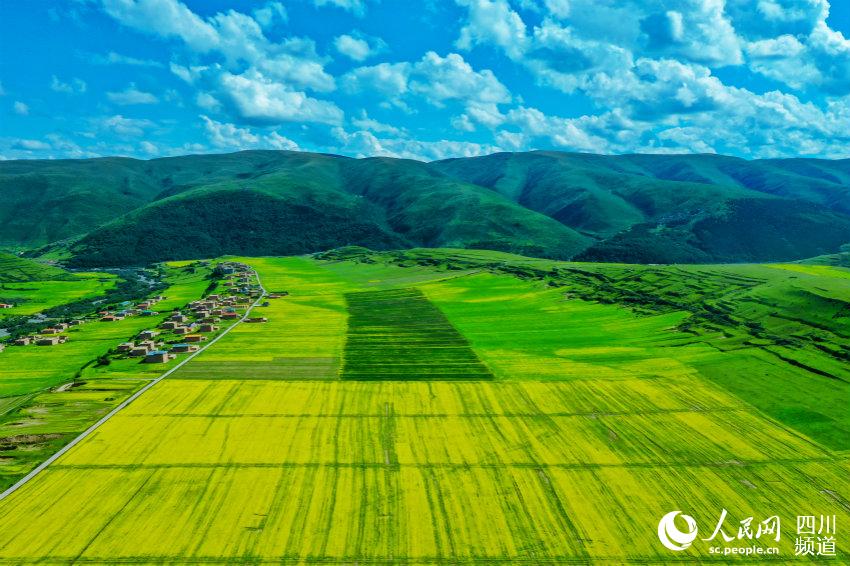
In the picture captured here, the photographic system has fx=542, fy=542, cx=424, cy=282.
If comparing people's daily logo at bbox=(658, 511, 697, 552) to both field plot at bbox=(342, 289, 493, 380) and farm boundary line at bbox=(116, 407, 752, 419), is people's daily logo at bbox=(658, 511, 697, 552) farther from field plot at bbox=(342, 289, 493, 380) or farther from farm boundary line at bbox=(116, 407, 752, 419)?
field plot at bbox=(342, 289, 493, 380)

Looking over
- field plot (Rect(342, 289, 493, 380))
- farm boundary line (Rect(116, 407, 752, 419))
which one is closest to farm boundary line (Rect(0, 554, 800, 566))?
farm boundary line (Rect(116, 407, 752, 419))

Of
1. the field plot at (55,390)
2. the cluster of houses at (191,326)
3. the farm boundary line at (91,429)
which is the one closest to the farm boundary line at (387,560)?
the farm boundary line at (91,429)

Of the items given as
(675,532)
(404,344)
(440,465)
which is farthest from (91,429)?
(675,532)

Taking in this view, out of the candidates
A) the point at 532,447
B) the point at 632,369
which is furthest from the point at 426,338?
the point at 532,447

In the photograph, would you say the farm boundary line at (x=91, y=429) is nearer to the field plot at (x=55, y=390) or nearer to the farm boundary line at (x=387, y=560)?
the field plot at (x=55, y=390)

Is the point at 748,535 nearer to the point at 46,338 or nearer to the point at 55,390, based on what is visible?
the point at 55,390

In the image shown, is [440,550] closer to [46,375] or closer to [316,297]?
[46,375]
